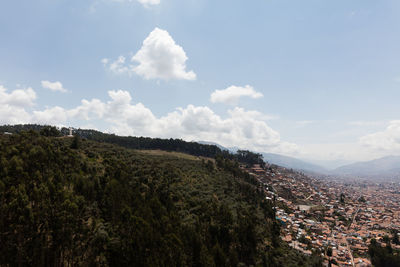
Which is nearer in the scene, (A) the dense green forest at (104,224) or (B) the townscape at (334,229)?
(A) the dense green forest at (104,224)

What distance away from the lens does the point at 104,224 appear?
2511cm

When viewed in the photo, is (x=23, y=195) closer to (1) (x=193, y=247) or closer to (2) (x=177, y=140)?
(1) (x=193, y=247)

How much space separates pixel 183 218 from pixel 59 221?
2095cm

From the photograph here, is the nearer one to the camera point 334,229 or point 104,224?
point 104,224

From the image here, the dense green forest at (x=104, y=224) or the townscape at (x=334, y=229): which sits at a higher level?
the dense green forest at (x=104, y=224)

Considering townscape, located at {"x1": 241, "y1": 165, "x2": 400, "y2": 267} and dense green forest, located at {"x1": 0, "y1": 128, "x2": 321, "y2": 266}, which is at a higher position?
dense green forest, located at {"x1": 0, "y1": 128, "x2": 321, "y2": 266}

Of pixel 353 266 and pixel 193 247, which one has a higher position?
pixel 193 247

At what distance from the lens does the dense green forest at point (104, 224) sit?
1931 centimetres

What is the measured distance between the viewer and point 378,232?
67438mm

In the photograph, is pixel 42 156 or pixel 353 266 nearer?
pixel 42 156

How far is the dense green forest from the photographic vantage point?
19.3 metres

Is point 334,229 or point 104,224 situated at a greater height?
point 104,224

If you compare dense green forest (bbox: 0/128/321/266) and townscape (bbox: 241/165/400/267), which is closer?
dense green forest (bbox: 0/128/321/266)

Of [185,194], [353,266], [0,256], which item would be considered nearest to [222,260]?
[185,194]
